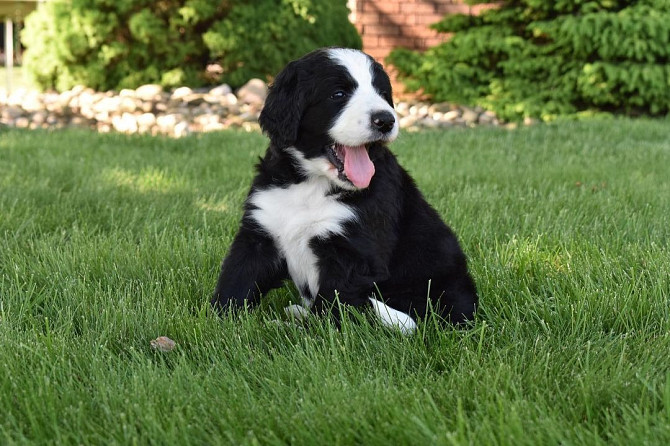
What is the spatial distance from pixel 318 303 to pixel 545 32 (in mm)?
8053

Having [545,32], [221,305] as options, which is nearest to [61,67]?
[545,32]

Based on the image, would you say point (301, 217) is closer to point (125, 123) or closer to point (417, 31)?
point (125, 123)

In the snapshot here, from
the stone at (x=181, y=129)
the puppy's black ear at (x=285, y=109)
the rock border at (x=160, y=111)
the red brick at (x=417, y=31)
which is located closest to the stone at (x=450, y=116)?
the rock border at (x=160, y=111)

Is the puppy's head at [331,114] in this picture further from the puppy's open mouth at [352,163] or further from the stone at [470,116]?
the stone at [470,116]

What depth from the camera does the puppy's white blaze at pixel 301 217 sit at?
8.40ft

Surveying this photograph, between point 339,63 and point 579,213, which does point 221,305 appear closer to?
point 339,63

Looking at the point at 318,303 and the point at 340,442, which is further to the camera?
the point at 318,303

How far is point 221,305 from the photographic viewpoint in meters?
2.67

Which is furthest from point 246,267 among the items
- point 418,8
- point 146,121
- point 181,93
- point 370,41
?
point 418,8

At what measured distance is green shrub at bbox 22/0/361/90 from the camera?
30.7ft

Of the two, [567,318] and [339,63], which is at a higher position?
[339,63]

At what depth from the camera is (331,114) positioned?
→ 2551mm

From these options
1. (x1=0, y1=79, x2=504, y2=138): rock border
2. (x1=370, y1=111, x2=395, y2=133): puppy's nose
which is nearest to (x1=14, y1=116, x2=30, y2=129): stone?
(x1=0, y1=79, x2=504, y2=138): rock border

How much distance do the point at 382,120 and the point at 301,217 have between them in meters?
0.44
